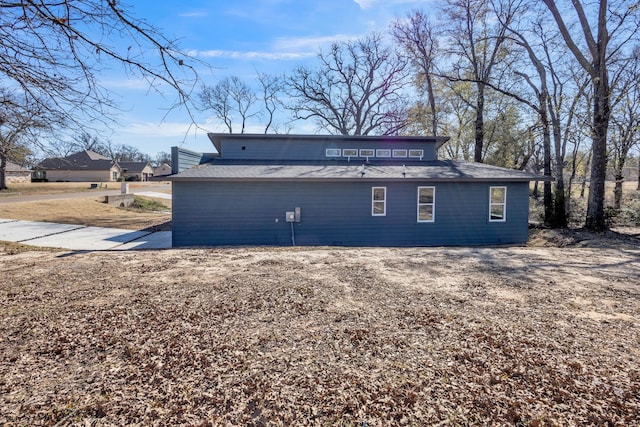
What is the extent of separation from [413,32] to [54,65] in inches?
821

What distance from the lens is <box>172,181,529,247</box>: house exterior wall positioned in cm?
1016

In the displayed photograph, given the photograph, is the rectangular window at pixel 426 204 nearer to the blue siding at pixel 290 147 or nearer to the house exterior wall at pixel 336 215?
the house exterior wall at pixel 336 215

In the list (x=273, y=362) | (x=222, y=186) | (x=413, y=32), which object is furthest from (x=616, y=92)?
(x=273, y=362)

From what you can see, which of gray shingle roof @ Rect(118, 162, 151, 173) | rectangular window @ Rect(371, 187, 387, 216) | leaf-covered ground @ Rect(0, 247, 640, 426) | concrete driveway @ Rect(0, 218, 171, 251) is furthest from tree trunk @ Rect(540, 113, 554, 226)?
gray shingle roof @ Rect(118, 162, 151, 173)

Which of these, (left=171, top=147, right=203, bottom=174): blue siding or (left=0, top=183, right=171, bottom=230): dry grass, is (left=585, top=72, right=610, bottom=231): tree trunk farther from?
(left=0, top=183, right=171, bottom=230): dry grass

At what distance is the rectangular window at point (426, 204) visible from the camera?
10828 mm

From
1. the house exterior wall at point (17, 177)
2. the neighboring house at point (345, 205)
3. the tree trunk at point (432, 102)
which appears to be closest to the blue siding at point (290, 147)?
the neighboring house at point (345, 205)

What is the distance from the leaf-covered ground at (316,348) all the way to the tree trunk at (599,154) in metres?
7.94

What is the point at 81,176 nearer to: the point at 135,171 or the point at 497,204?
the point at 135,171

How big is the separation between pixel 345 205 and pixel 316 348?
26.2ft

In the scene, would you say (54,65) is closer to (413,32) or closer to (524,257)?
(524,257)

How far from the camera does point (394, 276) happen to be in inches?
202

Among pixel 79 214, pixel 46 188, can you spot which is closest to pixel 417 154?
pixel 79 214

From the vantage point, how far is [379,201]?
1071cm
